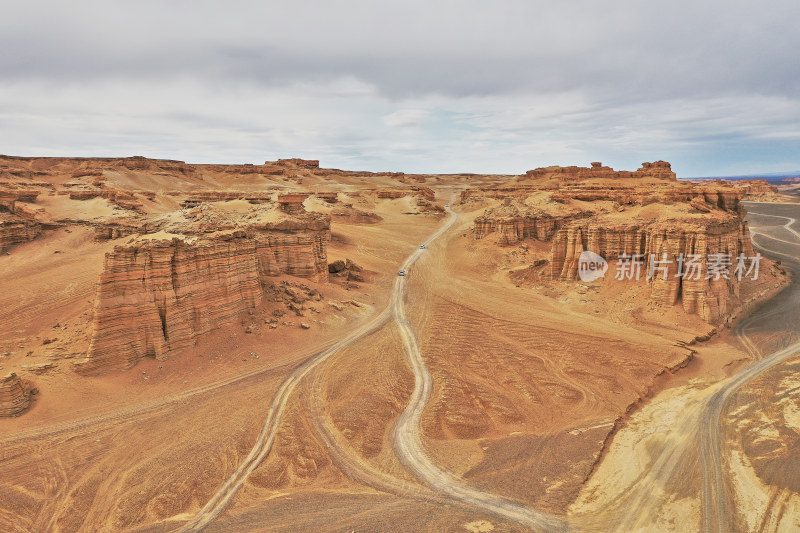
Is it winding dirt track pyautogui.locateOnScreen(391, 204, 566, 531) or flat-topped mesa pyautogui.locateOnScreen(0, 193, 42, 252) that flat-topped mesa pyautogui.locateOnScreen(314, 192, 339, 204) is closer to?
flat-topped mesa pyautogui.locateOnScreen(0, 193, 42, 252)

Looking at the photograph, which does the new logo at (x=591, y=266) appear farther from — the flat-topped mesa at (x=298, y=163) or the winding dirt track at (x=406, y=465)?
the flat-topped mesa at (x=298, y=163)

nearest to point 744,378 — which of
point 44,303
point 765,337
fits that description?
point 765,337

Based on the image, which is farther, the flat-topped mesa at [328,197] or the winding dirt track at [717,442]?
the flat-topped mesa at [328,197]

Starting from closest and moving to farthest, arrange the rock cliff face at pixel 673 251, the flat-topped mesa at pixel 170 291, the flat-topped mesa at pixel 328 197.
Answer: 1. the flat-topped mesa at pixel 170 291
2. the rock cliff face at pixel 673 251
3. the flat-topped mesa at pixel 328 197

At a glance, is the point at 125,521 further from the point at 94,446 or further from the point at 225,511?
the point at 94,446

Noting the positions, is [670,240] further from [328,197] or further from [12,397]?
[328,197]

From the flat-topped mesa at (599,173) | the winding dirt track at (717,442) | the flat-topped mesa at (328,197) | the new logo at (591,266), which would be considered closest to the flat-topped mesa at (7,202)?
the flat-topped mesa at (328,197)

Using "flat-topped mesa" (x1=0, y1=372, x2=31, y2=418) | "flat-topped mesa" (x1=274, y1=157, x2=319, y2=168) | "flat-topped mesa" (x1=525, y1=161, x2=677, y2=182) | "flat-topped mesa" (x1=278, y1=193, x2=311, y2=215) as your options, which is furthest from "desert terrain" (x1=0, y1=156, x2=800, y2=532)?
"flat-topped mesa" (x1=274, y1=157, x2=319, y2=168)
